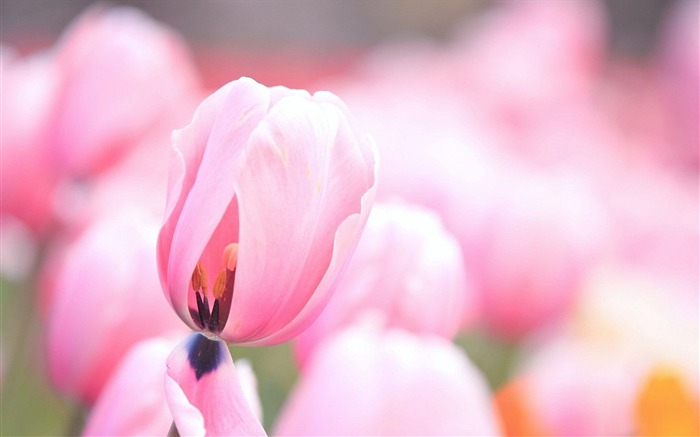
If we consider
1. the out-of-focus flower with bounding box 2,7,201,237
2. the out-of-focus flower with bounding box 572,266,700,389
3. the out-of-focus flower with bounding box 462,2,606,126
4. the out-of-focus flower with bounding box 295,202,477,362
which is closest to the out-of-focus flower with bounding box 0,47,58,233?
the out-of-focus flower with bounding box 2,7,201,237

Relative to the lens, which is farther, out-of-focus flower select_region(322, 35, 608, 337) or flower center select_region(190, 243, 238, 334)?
out-of-focus flower select_region(322, 35, 608, 337)


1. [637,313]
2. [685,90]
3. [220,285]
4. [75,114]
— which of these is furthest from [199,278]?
[685,90]

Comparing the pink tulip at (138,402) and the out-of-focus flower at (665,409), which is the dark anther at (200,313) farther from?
the out-of-focus flower at (665,409)

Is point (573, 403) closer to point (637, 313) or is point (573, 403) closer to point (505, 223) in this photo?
point (505, 223)

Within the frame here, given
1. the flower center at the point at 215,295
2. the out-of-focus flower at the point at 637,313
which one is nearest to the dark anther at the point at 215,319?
the flower center at the point at 215,295

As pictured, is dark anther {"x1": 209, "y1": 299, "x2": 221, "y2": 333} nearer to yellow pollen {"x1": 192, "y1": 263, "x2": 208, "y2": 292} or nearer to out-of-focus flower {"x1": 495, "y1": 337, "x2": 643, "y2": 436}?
yellow pollen {"x1": 192, "y1": 263, "x2": 208, "y2": 292}

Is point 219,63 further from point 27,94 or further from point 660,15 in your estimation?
point 660,15

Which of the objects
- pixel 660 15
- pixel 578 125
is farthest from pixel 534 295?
pixel 660 15
